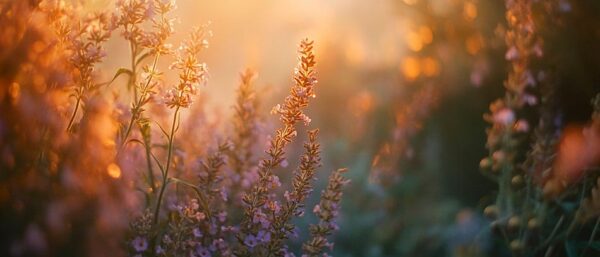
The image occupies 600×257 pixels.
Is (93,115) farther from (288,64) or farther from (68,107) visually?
(288,64)

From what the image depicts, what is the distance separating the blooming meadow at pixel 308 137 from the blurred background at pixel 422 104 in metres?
0.01

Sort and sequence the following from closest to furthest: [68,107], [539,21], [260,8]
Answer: [68,107] < [539,21] < [260,8]

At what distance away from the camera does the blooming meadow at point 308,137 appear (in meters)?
1.49

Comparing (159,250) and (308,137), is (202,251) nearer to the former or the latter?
(159,250)

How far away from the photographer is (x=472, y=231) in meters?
3.15

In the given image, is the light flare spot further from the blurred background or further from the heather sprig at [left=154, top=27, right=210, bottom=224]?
the blurred background

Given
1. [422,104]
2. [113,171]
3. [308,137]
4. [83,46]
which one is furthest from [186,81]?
[422,104]

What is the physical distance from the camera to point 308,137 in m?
2.55

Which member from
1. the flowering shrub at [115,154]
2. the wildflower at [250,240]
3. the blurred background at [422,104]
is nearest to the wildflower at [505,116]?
the blurred background at [422,104]

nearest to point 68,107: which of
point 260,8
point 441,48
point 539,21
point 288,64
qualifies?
point 539,21

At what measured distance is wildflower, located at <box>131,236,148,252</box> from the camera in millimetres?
1871

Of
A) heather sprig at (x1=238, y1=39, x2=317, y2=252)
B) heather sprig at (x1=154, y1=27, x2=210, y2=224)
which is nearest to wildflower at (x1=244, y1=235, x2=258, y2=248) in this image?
heather sprig at (x1=238, y1=39, x2=317, y2=252)

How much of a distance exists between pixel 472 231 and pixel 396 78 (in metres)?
1.62

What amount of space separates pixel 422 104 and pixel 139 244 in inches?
90.4
